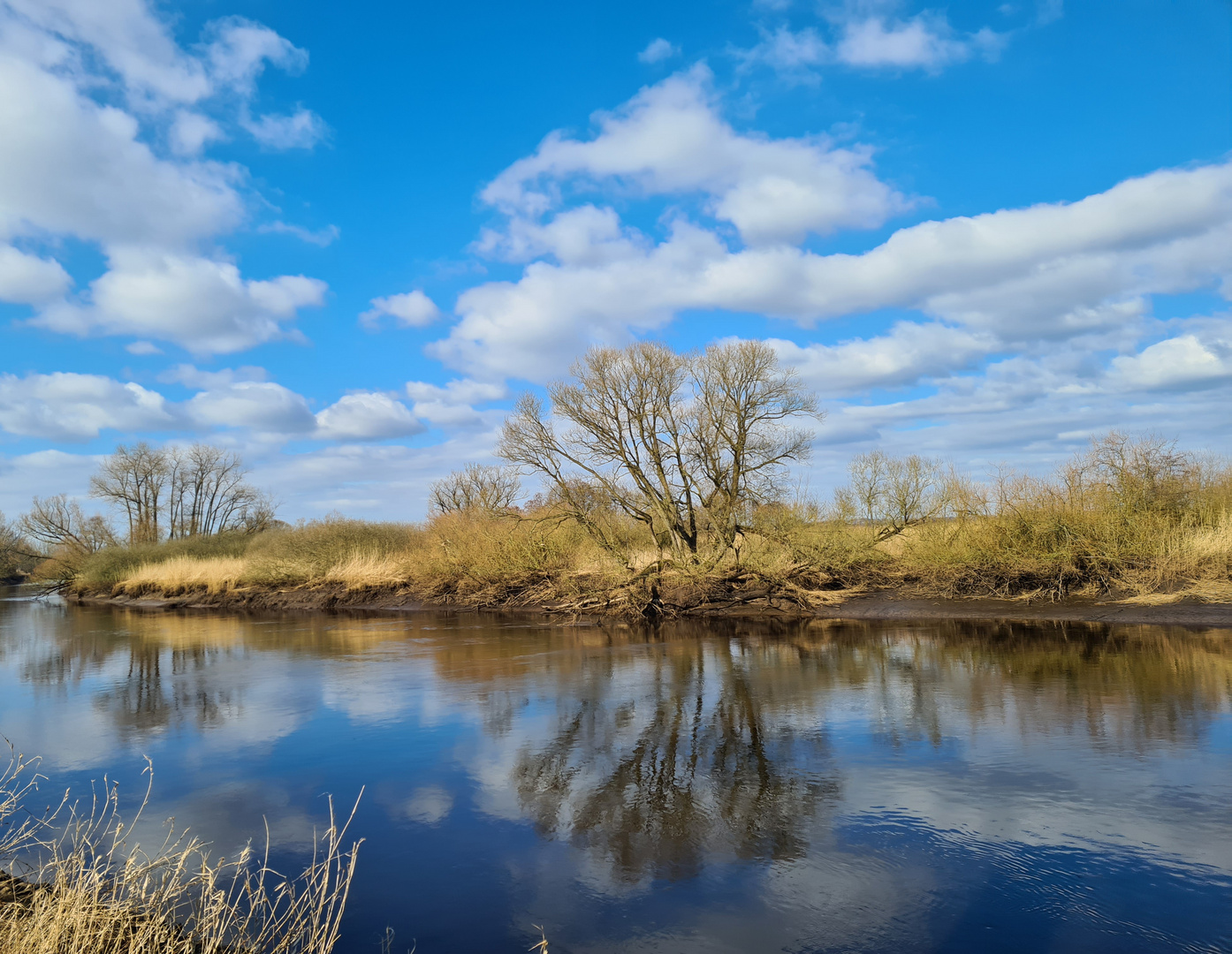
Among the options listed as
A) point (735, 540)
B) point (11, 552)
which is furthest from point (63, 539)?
point (735, 540)

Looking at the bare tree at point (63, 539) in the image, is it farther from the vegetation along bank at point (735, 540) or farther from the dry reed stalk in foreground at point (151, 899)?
the dry reed stalk in foreground at point (151, 899)

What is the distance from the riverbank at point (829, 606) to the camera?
58.6 ft

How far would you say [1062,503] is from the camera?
20.3 m

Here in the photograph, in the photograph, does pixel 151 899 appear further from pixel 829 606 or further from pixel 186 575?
pixel 186 575

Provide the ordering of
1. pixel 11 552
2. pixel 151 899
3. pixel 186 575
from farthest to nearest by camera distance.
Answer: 1. pixel 11 552
2. pixel 186 575
3. pixel 151 899

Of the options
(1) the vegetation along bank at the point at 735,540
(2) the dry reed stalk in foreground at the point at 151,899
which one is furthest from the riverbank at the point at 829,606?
(2) the dry reed stalk in foreground at the point at 151,899

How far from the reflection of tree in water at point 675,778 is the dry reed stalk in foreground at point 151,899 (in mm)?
2012

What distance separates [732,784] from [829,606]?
16.6 metres

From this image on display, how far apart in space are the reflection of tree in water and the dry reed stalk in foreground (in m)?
2.01

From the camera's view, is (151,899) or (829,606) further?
(829,606)

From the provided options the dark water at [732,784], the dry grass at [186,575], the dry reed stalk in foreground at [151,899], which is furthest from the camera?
the dry grass at [186,575]

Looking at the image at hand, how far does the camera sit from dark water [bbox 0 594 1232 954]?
5.12 m

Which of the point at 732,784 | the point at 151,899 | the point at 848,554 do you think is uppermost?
the point at 848,554

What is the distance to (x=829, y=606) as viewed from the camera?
23.3 metres
